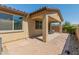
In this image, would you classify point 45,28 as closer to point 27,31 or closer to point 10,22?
point 27,31

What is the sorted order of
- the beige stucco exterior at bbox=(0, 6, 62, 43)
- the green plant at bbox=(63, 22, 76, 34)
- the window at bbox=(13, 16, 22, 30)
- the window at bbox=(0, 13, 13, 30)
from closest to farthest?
the window at bbox=(0, 13, 13, 30) → the beige stucco exterior at bbox=(0, 6, 62, 43) → the window at bbox=(13, 16, 22, 30) → the green plant at bbox=(63, 22, 76, 34)

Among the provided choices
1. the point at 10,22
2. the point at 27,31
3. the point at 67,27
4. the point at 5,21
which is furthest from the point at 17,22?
the point at 67,27

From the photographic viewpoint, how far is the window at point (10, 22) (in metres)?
8.15

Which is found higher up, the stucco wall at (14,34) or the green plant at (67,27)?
the green plant at (67,27)

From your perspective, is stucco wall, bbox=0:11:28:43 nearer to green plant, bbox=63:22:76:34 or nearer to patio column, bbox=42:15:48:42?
patio column, bbox=42:15:48:42

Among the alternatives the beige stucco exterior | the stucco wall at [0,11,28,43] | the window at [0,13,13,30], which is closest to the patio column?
the beige stucco exterior

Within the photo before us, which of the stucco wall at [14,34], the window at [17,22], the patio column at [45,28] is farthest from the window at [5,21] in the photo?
the patio column at [45,28]

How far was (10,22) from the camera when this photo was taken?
889cm

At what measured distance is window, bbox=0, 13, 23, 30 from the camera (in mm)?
8146

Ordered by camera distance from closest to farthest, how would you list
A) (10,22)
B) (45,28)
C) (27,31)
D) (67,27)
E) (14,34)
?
1. (10,22)
2. (14,34)
3. (45,28)
4. (27,31)
5. (67,27)

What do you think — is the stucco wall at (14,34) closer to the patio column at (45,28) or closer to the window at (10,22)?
the window at (10,22)
